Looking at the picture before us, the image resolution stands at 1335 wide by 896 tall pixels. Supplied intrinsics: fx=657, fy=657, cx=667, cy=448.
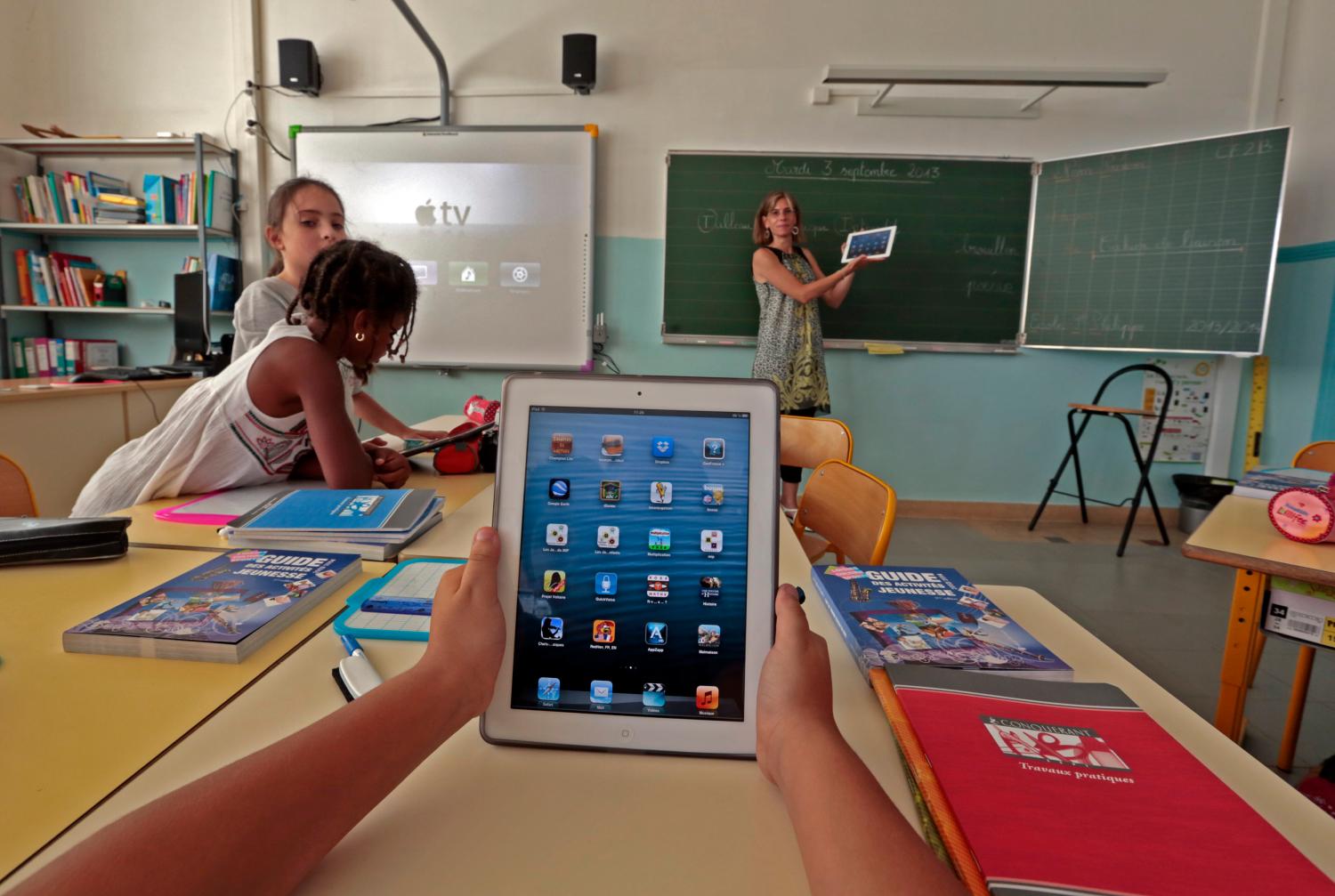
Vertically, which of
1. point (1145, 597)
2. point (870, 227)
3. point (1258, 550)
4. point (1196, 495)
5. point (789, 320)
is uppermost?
point (870, 227)

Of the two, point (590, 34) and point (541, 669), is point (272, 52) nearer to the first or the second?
point (590, 34)

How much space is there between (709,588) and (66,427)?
3.25 metres

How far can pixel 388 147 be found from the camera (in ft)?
11.7

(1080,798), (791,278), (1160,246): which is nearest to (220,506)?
(1080,798)

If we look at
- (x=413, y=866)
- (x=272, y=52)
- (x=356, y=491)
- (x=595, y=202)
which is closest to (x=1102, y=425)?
(x=595, y=202)

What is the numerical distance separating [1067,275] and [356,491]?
3691mm

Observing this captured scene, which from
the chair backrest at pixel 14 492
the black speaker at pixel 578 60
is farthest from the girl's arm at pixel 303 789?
the black speaker at pixel 578 60

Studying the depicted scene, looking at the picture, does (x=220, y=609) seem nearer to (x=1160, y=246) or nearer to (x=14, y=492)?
(x=14, y=492)

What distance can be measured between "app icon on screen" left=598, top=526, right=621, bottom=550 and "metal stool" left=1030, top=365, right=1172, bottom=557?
3.39 metres

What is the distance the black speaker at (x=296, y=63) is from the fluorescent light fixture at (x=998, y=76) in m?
2.67

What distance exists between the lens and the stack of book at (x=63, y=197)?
3.58 meters

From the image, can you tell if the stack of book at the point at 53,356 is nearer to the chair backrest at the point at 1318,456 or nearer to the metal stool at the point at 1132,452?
the metal stool at the point at 1132,452

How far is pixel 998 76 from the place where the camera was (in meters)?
2.83

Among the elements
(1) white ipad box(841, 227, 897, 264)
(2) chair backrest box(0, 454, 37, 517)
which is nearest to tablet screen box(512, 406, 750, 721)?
(2) chair backrest box(0, 454, 37, 517)
